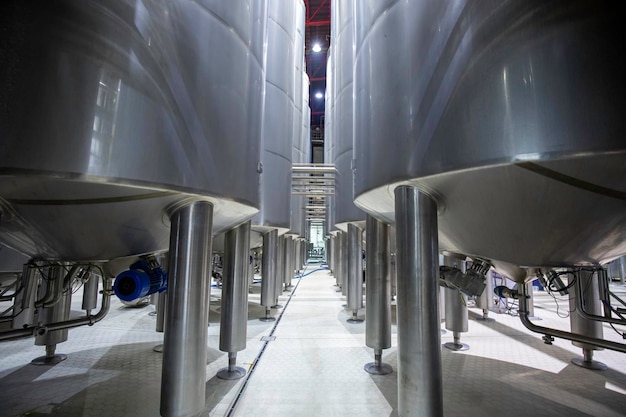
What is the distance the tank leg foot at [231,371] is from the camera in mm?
2580

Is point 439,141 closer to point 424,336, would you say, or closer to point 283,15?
point 424,336

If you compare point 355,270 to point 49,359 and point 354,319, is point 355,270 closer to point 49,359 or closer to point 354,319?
point 354,319

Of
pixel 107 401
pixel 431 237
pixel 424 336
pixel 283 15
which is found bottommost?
pixel 107 401

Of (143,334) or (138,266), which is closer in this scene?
(138,266)

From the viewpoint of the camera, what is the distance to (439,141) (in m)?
1.24

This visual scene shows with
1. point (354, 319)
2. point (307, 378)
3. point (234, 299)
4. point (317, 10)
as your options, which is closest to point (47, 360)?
point (234, 299)

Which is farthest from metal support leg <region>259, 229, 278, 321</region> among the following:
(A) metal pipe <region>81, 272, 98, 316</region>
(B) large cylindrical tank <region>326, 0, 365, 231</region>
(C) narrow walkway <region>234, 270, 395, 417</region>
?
(A) metal pipe <region>81, 272, 98, 316</region>

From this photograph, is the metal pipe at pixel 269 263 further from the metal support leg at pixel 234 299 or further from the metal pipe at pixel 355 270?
the metal support leg at pixel 234 299

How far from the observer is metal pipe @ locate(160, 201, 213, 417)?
146 centimetres

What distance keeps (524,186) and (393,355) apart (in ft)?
8.41

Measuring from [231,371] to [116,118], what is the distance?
2.32 meters

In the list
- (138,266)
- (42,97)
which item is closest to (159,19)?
(42,97)

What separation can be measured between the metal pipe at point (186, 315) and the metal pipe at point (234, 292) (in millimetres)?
1068

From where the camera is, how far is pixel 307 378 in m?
2.58
